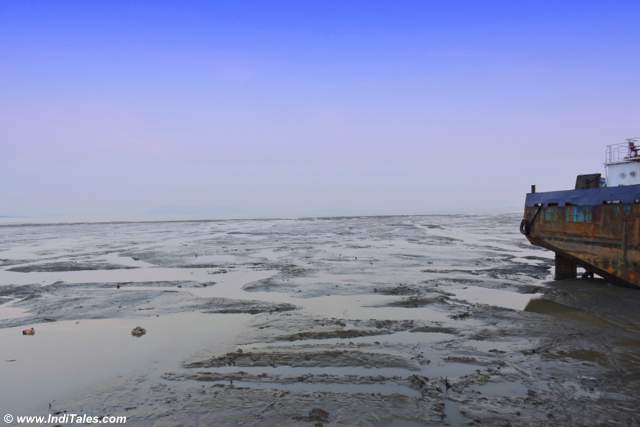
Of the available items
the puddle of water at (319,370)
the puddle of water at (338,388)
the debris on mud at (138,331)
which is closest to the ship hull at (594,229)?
the puddle of water at (319,370)

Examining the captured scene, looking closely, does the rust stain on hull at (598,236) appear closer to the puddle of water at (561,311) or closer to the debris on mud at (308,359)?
the puddle of water at (561,311)

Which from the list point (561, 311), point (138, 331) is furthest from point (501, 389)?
point (138, 331)

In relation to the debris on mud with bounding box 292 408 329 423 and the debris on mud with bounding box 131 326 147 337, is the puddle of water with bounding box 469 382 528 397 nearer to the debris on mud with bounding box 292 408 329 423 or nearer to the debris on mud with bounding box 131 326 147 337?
the debris on mud with bounding box 292 408 329 423

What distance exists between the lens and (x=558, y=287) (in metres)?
12.0

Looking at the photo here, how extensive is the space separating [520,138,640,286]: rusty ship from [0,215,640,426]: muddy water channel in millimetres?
716

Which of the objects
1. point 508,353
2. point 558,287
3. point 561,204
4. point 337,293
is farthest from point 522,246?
point 508,353

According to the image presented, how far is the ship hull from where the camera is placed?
35.8 ft

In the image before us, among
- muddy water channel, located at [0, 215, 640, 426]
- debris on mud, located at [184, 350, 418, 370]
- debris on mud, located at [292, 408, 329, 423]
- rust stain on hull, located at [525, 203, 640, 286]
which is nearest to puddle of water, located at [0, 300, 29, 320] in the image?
muddy water channel, located at [0, 215, 640, 426]

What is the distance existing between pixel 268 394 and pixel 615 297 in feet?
30.4

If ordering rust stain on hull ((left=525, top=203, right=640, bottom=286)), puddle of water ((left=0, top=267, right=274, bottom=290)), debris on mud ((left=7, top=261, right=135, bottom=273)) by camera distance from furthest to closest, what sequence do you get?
debris on mud ((left=7, top=261, right=135, bottom=273)) → puddle of water ((left=0, top=267, right=274, bottom=290)) → rust stain on hull ((left=525, top=203, right=640, bottom=286))

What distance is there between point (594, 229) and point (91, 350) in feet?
41.3

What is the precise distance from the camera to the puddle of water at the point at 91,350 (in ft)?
18.8

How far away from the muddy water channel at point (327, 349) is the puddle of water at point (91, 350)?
0.03 m

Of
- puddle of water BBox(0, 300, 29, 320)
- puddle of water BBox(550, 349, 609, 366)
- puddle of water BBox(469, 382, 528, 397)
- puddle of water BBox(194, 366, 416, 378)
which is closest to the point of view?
puddle of water BBox(469, 382, 528, 397)
